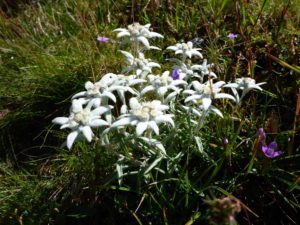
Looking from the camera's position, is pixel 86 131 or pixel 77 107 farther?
pixel 77 107

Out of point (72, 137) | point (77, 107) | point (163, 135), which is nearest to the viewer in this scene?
point (72, 137)

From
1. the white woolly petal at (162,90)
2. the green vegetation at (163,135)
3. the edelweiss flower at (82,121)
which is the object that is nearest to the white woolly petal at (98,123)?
the edelweiss flower at (82,121)

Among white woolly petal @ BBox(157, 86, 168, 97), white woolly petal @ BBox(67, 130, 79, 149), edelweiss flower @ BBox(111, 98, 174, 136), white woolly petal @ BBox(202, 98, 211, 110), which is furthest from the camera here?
white woolly petal @ BBox(157, 86, 168, 97)

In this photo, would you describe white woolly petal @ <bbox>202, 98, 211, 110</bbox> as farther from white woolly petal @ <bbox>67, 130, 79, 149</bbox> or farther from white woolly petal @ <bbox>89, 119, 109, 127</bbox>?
white woolly petal @ <bbox>67, 130, 79, 149</bbox>

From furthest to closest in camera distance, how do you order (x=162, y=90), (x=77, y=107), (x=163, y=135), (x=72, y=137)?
(x=163, y=135) < (x=162, y=90) < (x=77, y=107) < (x=72, y=137)

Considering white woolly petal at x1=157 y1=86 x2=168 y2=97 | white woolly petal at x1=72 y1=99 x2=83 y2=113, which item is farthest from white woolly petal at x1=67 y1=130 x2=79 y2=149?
white woolly petal at x1=157 y1=86 x2=168 y2=97

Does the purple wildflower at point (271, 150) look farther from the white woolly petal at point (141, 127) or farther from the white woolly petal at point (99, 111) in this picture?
the white woolly petal at point (99, 111)

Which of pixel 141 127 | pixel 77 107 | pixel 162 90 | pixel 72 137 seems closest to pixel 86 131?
pixel 72 137

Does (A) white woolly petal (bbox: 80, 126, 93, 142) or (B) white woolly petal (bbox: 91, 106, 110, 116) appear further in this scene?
(B) white woolly petal (bbox: 91, 106, 110, 116)

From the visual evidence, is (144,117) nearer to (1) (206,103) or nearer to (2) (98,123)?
(2) (98,123)
